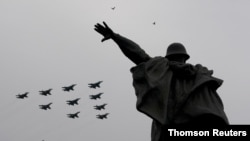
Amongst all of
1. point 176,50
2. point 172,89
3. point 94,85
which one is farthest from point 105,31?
point 94,85

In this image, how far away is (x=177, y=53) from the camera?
1599cm

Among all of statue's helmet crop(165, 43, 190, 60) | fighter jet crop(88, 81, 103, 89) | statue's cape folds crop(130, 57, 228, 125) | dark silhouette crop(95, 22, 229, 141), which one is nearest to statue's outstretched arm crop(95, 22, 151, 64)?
dark silhouette crop(95, 22, 229, 141)

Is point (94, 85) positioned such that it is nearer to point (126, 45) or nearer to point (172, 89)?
point (126, 45)

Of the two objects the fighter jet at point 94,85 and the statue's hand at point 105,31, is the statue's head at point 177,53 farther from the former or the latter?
the fighter jet at point 94,85

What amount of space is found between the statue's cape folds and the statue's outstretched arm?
0.33 m

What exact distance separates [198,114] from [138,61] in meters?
2.31

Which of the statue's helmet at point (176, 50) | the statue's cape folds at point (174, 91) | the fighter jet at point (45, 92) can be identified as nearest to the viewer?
the statue's cape folds at point (174, 91)

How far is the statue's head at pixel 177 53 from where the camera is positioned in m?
16.0

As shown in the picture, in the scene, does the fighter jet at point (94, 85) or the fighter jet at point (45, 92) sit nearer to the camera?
the fighter jet at point (94, 85)

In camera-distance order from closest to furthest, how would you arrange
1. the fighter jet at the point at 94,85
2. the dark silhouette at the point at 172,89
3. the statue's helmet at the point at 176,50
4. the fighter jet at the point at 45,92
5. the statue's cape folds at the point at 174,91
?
1. the dark silhouette at the point at 172,89
2. the statue's cape folds at the point at 174,91
3. the statue's helmet at the point at 176,50
4. the fighter jet at the point at 94,85
5. the fighter jet at the point at 45,92

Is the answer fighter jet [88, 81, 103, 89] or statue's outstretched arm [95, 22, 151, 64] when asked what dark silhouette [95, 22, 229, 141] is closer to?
statue's outstretched arm [95, 22, 151, 64]

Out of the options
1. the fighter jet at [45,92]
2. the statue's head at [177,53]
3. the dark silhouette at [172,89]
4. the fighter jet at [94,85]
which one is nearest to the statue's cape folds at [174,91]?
the dark silhouette at [172,89]

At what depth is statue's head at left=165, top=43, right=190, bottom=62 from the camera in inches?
631

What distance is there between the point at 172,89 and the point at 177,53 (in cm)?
109
